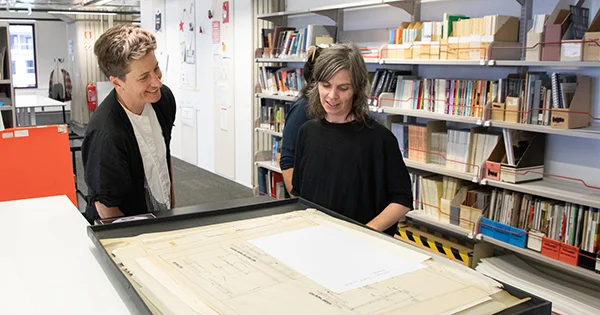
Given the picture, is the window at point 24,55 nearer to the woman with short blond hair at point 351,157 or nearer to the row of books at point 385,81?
the row of books at point 385,81

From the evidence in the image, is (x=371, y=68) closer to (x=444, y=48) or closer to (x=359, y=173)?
(x=444, y=48)

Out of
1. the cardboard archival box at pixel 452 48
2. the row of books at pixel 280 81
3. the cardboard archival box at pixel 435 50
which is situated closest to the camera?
the cardboard archival box at pixel 452 48

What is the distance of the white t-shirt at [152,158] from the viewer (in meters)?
1.85

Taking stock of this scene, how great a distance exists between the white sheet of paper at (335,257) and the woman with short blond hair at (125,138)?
0.80 metres

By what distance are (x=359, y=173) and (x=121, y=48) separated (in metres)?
0.89

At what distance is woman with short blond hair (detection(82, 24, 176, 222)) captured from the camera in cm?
171

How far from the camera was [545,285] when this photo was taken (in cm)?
322

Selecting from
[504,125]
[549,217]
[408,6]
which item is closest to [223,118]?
[408,6]

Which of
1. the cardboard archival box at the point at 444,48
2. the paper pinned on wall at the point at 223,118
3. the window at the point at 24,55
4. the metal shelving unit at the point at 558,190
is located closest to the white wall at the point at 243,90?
the paper pinned on wall at the point at 223,118

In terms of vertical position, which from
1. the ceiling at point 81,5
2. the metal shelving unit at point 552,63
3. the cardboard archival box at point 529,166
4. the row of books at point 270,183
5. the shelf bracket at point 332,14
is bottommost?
the row of books at point 270,183

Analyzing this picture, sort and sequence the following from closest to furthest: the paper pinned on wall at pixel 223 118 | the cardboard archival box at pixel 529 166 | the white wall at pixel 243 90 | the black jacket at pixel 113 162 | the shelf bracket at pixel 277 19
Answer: the black jacket at pixel 113 162
the cardboard archival box at pixel 529 166
the shelf bracket at pixel 277 19
the white wall at pixel 243 90
the paper pinned on wall at pixel 223 118

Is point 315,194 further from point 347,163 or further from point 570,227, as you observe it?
point 570,227

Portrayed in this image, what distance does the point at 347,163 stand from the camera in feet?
6.06

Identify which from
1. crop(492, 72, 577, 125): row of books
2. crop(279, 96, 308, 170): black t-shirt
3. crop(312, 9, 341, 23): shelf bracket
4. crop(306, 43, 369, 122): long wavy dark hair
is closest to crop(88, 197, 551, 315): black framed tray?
crop(306, 43, 369, 122): long wavy dark hair
